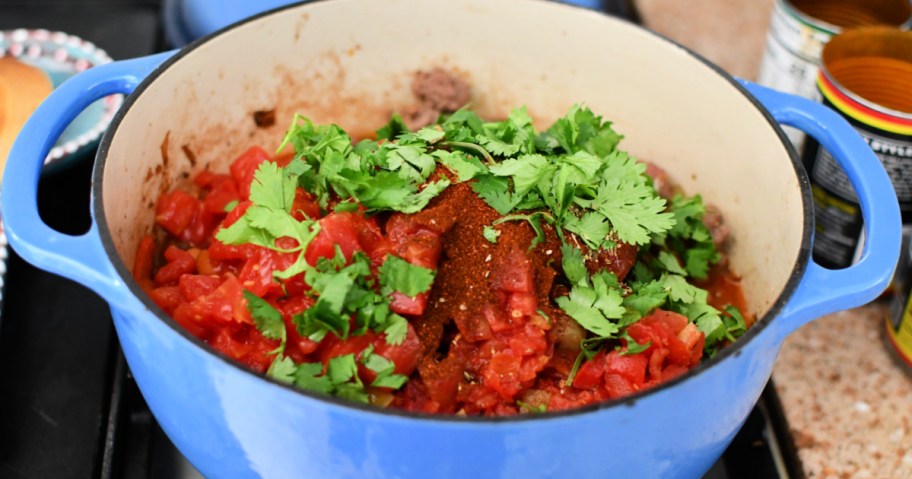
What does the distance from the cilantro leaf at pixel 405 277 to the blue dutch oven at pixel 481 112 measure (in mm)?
232

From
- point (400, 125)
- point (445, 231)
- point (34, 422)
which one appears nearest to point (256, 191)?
point (445, 231)

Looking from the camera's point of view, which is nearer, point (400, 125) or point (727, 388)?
point (727, 388)

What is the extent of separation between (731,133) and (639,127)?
199 mm

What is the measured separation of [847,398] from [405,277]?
0.83 meters

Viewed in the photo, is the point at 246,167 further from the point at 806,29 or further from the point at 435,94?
the point at 806,29

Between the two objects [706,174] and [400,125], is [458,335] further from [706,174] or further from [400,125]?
[706,174]

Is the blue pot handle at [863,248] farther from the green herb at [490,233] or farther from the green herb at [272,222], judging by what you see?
the green herb at [272,222]

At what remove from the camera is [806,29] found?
5.26 feet

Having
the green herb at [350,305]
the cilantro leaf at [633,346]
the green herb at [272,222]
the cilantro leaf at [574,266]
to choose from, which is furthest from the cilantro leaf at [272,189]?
the cilantro leaf at [633,346]

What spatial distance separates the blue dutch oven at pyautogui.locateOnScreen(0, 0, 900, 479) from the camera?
85cm

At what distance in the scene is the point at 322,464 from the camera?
35.3 inches

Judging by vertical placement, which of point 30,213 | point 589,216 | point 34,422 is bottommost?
point 34,422

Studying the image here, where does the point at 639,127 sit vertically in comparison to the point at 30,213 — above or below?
below

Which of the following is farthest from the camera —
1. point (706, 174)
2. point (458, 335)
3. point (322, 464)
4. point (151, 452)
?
point (706, 174)
